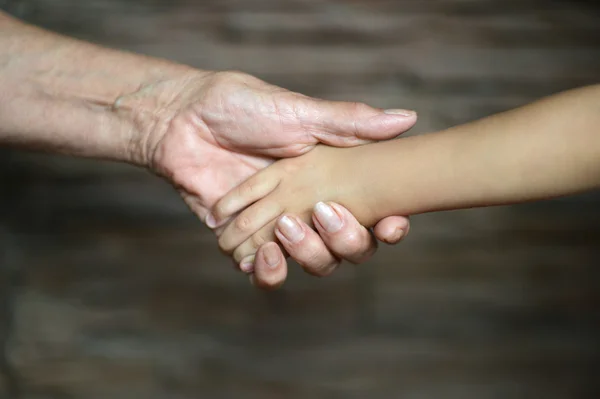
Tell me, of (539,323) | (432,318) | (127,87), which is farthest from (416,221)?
(127,87)

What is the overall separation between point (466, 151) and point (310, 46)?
0.92 metres

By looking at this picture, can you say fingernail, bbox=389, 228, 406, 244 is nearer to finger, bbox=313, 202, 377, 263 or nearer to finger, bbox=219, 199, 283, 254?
finger, bbox=313, 202, 377, 263

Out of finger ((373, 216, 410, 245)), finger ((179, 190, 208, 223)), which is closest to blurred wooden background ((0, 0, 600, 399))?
finger ((179, 190, 208, 223))

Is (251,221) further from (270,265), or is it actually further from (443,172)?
(443,172)

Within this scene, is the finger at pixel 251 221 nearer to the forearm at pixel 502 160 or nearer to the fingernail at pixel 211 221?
the fingernail at pixel 211 221

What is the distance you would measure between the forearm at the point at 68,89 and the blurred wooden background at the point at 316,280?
58 cm

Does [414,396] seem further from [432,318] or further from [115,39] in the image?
[115,39]

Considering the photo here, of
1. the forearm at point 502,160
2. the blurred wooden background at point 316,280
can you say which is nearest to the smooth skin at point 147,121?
the forearm at point 502,160

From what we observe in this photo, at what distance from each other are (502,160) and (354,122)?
25cm

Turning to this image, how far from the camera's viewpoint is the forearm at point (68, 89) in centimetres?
117

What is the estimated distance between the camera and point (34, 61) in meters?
1.17

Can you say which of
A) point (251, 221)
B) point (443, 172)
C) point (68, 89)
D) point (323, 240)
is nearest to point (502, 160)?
point (443, 172)

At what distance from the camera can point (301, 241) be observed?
3.58ft

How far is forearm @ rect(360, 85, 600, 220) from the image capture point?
0.91 m
